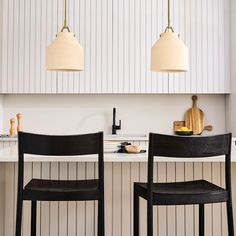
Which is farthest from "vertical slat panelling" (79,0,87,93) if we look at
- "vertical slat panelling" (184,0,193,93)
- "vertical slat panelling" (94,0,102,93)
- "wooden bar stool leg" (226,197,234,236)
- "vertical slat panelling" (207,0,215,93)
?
"wooden bar stool leg" (226,197,234,236)

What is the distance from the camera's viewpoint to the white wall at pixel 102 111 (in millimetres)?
4582

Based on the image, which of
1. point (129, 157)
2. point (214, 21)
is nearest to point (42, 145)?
point (129, 157)

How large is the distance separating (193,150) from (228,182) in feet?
0.94

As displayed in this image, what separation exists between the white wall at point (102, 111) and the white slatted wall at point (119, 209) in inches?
78.9

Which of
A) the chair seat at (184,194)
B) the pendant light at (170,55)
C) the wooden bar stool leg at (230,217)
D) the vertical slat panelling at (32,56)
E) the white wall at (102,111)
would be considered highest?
the vertical slat panelling at (32,56)

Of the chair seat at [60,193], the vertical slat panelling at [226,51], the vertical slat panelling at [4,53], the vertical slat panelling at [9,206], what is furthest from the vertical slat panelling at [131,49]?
the chair seat at [60,193]

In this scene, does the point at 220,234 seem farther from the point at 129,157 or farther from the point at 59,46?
the point at 59,46

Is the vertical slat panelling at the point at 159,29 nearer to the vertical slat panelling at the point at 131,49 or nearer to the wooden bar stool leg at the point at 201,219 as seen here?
the vertical slat panelling at the point at 131,49

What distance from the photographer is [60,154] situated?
1.99 meters

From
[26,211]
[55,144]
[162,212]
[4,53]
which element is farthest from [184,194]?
[4,53]

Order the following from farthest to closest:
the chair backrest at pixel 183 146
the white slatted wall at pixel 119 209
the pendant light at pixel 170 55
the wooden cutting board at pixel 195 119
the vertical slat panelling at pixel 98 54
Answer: the wooden cutting board at pixel 195 119 < the vertical slat panelling at pixel 98 54 < the white slatted wall at pixel 119 209 < the pendant light at pixel 170 55 < the chair backrest at pixel 183 146

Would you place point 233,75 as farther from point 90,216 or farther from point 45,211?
point 45,211

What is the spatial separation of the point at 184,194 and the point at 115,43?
103 inches

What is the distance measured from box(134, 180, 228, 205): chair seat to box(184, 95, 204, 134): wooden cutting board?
239cm
